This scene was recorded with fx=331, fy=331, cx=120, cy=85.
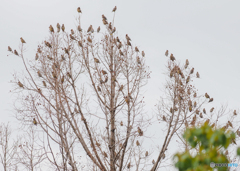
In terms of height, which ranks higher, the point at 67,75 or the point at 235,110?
the point at 67,75

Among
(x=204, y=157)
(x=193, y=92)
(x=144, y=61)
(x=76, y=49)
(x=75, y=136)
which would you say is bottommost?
(x=204, y=157)

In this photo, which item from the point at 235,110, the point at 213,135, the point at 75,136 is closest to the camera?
the point at 213,135

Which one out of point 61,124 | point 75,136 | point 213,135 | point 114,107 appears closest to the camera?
point 213,135

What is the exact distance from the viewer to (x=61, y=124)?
29.1 ft

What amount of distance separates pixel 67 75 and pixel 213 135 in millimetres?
7647

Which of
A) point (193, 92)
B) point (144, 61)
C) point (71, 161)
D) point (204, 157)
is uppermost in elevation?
point (144, 61)

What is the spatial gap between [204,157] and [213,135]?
0.22 metres

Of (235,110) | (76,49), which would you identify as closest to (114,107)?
(76,49)

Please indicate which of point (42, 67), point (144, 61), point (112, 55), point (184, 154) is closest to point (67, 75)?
point (42, 67)

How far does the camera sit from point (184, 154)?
3.08m

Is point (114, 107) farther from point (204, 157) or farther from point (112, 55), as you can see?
point (204, 157)

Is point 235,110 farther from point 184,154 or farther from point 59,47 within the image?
point 184,154

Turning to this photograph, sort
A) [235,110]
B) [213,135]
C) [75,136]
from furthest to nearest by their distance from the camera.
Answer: [235,110] → [75,136] → [213,135]

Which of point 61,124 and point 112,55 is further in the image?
point 112,55
